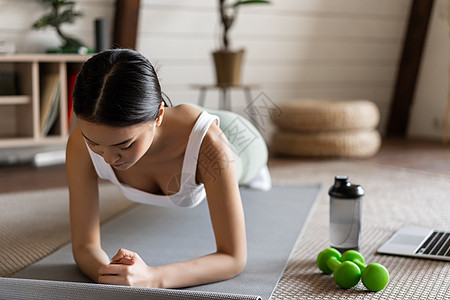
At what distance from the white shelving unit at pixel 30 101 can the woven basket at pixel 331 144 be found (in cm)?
127

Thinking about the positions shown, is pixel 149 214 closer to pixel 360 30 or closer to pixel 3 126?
pixel 3 126

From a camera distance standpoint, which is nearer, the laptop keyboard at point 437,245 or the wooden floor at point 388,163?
Answer: the laptop keyboard at point 437,245

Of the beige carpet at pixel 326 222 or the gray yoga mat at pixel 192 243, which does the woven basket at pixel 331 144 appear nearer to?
the beige carpet at pixel 326 222

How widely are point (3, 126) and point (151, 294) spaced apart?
7.10 ft

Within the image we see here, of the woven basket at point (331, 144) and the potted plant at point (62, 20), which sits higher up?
the potted plant at point (62, 20)

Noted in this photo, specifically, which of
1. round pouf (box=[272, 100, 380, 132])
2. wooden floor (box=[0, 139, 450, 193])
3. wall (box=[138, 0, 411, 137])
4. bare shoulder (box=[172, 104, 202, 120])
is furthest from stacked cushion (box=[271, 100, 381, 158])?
bare shoulder (box=[172, 104, 202, 120])

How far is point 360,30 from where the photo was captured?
3.87 meters

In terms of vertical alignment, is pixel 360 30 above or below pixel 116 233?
above

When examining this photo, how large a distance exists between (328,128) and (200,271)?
6.97 ft

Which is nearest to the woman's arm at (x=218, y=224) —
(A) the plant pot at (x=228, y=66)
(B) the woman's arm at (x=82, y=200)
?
(B) the woman's arm at (x=82, y=200)

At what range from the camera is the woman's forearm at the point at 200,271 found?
3.90 ft

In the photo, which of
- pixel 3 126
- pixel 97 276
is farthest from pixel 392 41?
pixel 97 276

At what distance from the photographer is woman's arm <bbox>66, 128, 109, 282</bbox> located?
134 cm

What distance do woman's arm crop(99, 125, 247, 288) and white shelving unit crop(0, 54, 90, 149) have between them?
5.36 feet
